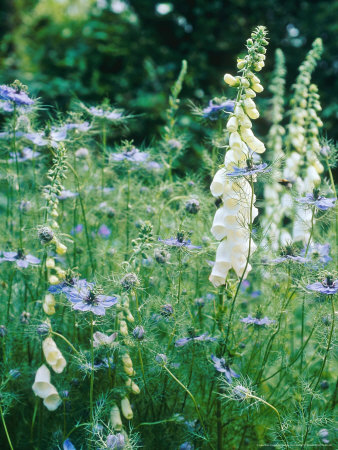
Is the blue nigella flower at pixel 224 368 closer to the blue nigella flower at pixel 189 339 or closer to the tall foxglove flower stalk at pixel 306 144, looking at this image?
the blue nigella flower at pixel 189 339

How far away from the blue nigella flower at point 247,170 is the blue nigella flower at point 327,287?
0.44m

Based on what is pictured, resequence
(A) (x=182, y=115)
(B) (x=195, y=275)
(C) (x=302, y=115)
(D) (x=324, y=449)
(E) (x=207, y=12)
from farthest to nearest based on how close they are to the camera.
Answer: (E) (x=207, y=12)
(A) (x=182, y=115)
(C) (x=302, y=115)
(B) (x=195, y=275)
(D) (x=324, y=449)

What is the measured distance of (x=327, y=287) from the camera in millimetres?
1853

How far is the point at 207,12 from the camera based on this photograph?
6.25 m

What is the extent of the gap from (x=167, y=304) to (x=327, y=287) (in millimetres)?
596

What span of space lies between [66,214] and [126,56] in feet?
12.4

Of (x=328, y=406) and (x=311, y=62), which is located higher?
(x=311, y=62)

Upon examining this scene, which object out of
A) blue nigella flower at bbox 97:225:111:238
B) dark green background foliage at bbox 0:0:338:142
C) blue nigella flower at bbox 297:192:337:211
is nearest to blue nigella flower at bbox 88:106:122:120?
blue nigella flower at bbox 97:225:111:238

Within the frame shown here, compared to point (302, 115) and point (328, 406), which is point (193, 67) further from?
point (328, 406)

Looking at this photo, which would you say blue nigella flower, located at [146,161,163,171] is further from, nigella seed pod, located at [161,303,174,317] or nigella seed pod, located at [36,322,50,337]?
nigella seed pod, located at [36,322,50,337]

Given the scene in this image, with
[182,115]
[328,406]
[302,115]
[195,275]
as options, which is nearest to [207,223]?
[195,275]

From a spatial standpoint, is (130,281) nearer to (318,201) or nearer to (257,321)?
(257,321)

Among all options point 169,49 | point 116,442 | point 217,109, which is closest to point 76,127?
point 217,109

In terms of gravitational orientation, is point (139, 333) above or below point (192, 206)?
below
